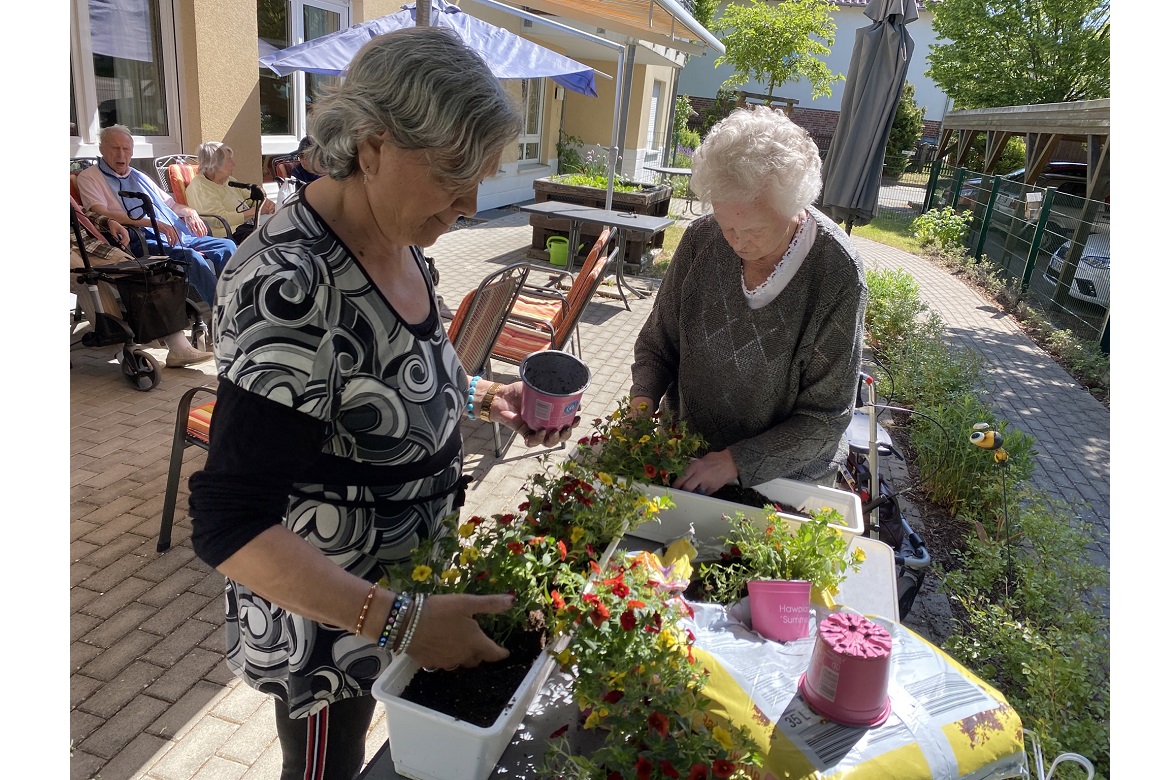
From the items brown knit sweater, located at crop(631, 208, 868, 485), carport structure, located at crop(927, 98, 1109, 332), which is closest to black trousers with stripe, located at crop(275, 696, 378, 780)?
brown knit sweater, located at crop(631, 208, 868, 485)

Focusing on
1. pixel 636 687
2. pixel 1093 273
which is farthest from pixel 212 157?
pixel 1093 273

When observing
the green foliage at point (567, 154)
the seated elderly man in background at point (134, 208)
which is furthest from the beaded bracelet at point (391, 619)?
the green foliage at point (567, 154)

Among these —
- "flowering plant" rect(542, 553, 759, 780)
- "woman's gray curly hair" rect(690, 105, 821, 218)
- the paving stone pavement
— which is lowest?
the paving stone pavement

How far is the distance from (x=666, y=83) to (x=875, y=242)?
33.0 feet

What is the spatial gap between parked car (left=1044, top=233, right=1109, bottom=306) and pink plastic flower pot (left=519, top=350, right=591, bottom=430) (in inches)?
353

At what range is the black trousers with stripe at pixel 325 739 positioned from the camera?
1.44 meters

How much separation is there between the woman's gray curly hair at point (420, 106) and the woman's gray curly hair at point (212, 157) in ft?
21.6

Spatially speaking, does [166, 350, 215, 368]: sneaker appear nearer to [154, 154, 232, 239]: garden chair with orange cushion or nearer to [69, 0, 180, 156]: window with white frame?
[154, 154, 232, 239]: garden chair with orange cushion

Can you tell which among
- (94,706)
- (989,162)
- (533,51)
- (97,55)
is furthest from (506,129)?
(989,162)

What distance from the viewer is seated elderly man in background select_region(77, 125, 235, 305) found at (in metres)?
5.49

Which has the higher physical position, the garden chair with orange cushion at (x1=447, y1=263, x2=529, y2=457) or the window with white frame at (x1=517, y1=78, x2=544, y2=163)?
the window with white frame at (x1=517, y1=78, x2=544, y2=163)

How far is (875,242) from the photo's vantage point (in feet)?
48.9

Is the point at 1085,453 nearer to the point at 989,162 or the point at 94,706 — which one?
the point at 94,706

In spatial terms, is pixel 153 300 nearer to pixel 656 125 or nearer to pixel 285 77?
pixel 285 77
